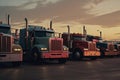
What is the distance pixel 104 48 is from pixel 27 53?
45.9 feet

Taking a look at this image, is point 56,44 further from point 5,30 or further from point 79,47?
point 79,47

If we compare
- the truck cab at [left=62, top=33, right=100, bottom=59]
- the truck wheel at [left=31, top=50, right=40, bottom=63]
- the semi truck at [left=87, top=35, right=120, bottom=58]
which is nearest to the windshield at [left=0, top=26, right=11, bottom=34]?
the truck wheel at [left=31, top=50, right=40, bottom=63]

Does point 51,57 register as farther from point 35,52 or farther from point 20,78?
point 20,78

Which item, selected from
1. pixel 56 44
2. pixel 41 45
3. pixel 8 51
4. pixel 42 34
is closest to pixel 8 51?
pixel 8 51

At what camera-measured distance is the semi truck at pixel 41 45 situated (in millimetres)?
22375

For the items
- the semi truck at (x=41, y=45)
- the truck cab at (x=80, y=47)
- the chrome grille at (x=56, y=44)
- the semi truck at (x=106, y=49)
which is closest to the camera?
the semi truck at (x=41, y=45)

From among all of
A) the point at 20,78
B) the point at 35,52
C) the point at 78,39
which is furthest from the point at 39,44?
the point at 20,78

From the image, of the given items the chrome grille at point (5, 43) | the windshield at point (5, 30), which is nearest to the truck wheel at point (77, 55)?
the windshield at point (5, 30)

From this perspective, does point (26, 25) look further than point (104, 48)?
No

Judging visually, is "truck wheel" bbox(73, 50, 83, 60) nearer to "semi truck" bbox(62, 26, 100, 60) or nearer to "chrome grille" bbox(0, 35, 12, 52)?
"semi truck" bbox(62, 26, 100, 60)

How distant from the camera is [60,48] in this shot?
23109 millimetres

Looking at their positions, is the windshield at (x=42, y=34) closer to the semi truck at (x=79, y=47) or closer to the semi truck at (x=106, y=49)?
the semi truck at (x=79, y=47)

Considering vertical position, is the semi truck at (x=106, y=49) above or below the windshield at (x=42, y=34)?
below

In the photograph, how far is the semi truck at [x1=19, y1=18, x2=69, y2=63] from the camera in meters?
22.4
